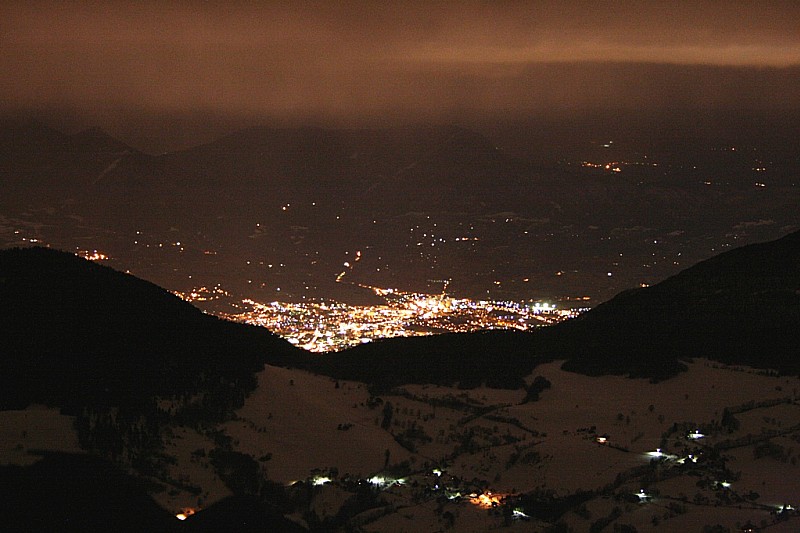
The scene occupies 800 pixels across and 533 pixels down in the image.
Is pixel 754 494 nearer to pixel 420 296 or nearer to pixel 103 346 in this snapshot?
pixel 103 346

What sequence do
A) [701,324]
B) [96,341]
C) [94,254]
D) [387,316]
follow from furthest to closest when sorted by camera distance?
[94,254], [387,316], [701,324], [96,341]

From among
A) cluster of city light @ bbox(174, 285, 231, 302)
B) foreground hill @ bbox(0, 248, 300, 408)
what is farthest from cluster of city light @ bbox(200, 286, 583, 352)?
foreground hill @ bbox(0, 248, 300, 408)

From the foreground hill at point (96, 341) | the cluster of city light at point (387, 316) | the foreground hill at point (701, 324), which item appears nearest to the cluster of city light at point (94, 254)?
the cluster of city light at point (387, 316)

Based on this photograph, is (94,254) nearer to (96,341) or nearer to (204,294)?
(204,294)

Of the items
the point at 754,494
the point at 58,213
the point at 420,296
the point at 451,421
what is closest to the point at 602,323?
the point at 451,421

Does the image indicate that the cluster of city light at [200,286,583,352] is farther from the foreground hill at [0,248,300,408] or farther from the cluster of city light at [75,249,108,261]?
the foreground hill at [0,248,300,408]

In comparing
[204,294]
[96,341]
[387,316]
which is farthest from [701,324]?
[204,294]
